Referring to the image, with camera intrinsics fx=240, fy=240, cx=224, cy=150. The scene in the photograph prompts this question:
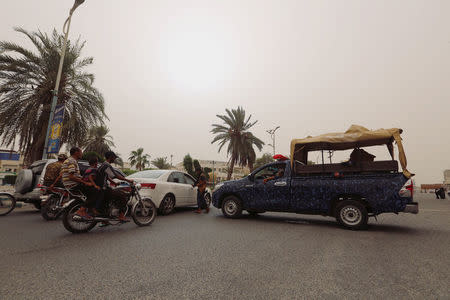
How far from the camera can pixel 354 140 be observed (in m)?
6.71

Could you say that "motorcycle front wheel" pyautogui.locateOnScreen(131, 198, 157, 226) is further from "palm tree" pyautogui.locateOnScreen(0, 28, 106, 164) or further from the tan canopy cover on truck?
"palm tree" pyautogui.locateOnScreen(0, 28, 106, 164)

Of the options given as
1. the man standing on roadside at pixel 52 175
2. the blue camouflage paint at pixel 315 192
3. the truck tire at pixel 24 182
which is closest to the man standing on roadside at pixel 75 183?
the man standing on roadside at pixel 52 175

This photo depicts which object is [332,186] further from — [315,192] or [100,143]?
[100,143]

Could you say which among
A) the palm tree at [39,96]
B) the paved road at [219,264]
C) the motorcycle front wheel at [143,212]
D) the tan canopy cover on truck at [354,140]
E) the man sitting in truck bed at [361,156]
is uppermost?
the palm tree at [39,96]

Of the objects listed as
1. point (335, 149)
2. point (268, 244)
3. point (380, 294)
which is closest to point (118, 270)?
point (268, 244)

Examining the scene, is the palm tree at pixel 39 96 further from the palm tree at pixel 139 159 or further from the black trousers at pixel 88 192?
the palm tree at pixel 139 159

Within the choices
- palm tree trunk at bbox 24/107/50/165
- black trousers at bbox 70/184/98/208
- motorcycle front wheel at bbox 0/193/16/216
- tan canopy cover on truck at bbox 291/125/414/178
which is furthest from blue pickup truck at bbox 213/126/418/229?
palm tree trunk at bbox 24/107/50/165

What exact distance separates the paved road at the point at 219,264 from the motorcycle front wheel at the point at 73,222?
0.83ft

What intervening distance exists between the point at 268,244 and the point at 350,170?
11.4ft

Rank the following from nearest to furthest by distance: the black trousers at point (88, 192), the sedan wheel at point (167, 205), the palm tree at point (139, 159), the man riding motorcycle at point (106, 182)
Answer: the black trousers at point (88, 192) → the man riding motorcycle at point (106, 182) → the sedan wheel at point (167, 205) → the palm tree at point (139, 159)

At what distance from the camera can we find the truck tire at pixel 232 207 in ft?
25.5

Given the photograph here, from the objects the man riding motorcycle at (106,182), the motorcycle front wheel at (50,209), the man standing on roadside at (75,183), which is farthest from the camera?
the motorcycle front wheel at (50,209)

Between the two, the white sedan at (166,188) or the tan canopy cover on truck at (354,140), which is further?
the white sedan at (166,188)

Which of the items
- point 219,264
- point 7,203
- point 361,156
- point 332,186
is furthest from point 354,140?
point 7,203
